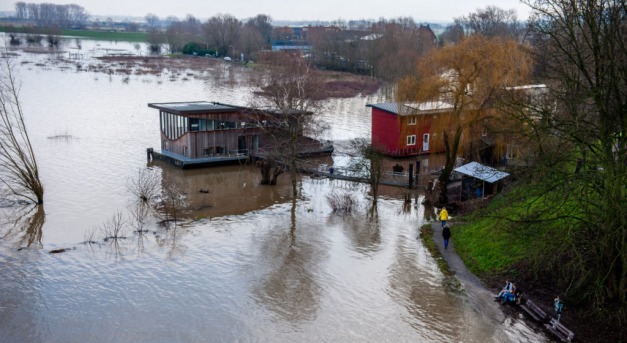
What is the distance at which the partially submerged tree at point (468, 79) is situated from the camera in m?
30.8

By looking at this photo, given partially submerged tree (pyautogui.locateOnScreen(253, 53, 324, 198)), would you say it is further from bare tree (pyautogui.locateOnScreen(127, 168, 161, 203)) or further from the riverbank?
the riverbank

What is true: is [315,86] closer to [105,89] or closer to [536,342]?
[536,342]

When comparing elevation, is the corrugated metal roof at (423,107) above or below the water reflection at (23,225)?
above

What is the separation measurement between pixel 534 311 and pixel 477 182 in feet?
43.6

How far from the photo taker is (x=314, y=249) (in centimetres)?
2467

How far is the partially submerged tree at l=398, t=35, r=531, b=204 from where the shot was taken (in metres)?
30.8

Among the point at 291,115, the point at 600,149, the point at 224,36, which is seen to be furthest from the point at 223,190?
the point at 224,36

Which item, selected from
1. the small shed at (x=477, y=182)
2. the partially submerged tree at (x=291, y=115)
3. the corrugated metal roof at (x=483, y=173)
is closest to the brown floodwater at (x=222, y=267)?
the partially submerged tree at (x=291, y=115)

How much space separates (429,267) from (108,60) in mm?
110678

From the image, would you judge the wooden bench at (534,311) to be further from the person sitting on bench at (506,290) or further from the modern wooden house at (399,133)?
the modern wooden house at (399,133)

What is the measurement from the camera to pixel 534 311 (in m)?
18.2

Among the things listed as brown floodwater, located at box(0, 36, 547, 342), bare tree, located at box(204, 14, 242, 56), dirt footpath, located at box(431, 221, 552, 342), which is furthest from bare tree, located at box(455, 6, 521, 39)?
dirt footpath, located at box(431, 221, 552, 342)

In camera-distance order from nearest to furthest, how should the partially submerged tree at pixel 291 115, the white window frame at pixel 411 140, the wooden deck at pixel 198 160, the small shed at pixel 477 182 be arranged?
1. the small shed at pixel 477 182
2. the partially submerged tree at pixel 291 115
3. the wooden deck at pixel 198 160
4. the white window frame at pixel 411 140

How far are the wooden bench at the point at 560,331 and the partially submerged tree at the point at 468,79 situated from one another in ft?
46.3
